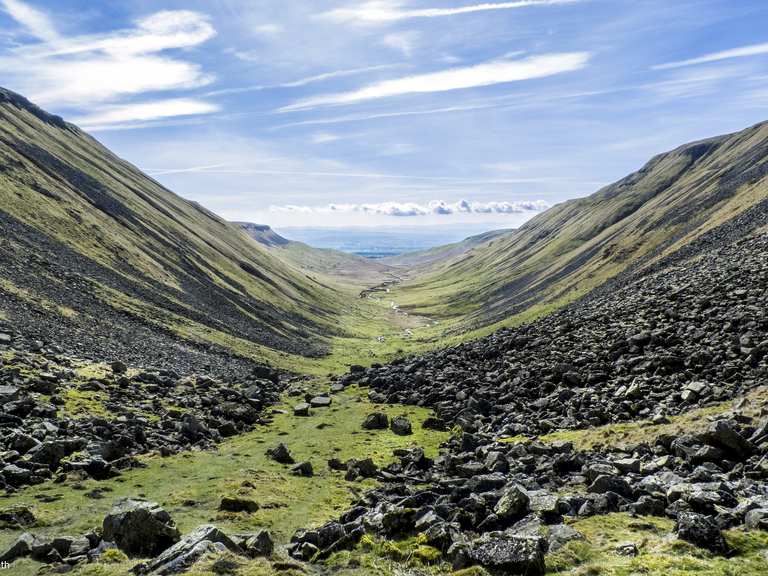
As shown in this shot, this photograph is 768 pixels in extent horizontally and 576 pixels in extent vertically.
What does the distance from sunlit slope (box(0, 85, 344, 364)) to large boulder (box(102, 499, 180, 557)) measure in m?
42.4

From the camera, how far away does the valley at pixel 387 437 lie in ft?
63.1

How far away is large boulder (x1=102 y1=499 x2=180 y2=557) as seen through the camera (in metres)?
20.4

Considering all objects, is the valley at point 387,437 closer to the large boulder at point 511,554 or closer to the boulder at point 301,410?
the large boulder at point 511,554

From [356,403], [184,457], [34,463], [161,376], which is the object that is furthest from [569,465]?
[161,376]

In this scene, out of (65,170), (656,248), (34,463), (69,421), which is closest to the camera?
(34,463)

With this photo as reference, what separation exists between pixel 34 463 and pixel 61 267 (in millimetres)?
66941

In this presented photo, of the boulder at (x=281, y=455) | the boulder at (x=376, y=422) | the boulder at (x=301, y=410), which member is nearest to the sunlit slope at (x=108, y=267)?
the boulder at (x=301, y=410)

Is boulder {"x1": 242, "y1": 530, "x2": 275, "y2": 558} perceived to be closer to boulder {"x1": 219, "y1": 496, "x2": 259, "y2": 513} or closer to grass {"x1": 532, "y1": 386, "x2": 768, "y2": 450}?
boulder {"x1": 219, "y1": 496, "x2": 259, "y2": 513}

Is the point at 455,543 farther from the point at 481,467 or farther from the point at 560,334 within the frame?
the point at 560,334

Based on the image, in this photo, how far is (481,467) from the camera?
30.8 metres

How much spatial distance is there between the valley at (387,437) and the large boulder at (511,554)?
7 centimetres

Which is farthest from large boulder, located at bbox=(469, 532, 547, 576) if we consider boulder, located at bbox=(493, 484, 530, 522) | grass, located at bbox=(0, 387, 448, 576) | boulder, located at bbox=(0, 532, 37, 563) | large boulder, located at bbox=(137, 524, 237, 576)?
boulder, located at bbox=(0, 532, 37, 563)

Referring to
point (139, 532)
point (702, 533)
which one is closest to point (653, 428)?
point (702, 533)

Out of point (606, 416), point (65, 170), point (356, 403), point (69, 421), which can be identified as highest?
point (65, 170)
